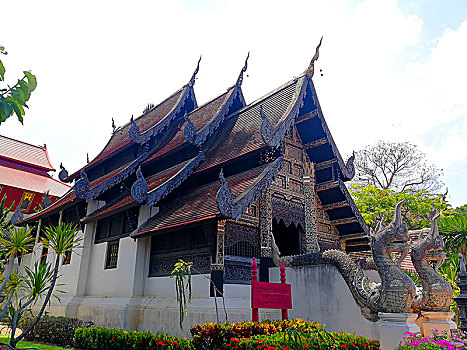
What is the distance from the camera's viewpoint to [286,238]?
11.8 metres

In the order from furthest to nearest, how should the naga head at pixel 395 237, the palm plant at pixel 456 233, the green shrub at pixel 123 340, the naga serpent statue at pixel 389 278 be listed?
1. the palm plant at pixel 456 233
2. the green shrub at pixel 123 340
3. the naga head at pixel 395 237
4. the naga serpent statue at pixel 389 278

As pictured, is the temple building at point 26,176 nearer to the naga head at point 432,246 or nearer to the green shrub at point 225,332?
the green shrub at point 225,332

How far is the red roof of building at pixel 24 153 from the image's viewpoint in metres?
25.4

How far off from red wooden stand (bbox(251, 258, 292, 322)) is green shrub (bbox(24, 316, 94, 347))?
4.80m

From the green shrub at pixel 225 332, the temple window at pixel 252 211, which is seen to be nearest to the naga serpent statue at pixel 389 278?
the green shrub at pixel 225 332

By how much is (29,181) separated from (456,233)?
79.2ft

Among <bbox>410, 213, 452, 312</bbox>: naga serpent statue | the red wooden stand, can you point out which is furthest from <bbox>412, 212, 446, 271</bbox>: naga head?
the red wooden stand

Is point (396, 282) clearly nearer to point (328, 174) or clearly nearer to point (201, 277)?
point (201, 277)

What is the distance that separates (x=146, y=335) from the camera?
6906 millimetres

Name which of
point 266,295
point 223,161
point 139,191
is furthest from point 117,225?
point 266,295

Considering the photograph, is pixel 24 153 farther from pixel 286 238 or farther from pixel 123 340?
pixel 123 340

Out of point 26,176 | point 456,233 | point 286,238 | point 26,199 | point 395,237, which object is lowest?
point 395,237

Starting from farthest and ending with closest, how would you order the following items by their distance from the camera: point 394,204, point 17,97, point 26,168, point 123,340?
point 26,168, point 394,204, point 123,340, point 17,97

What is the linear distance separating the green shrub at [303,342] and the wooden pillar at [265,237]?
137 inches
